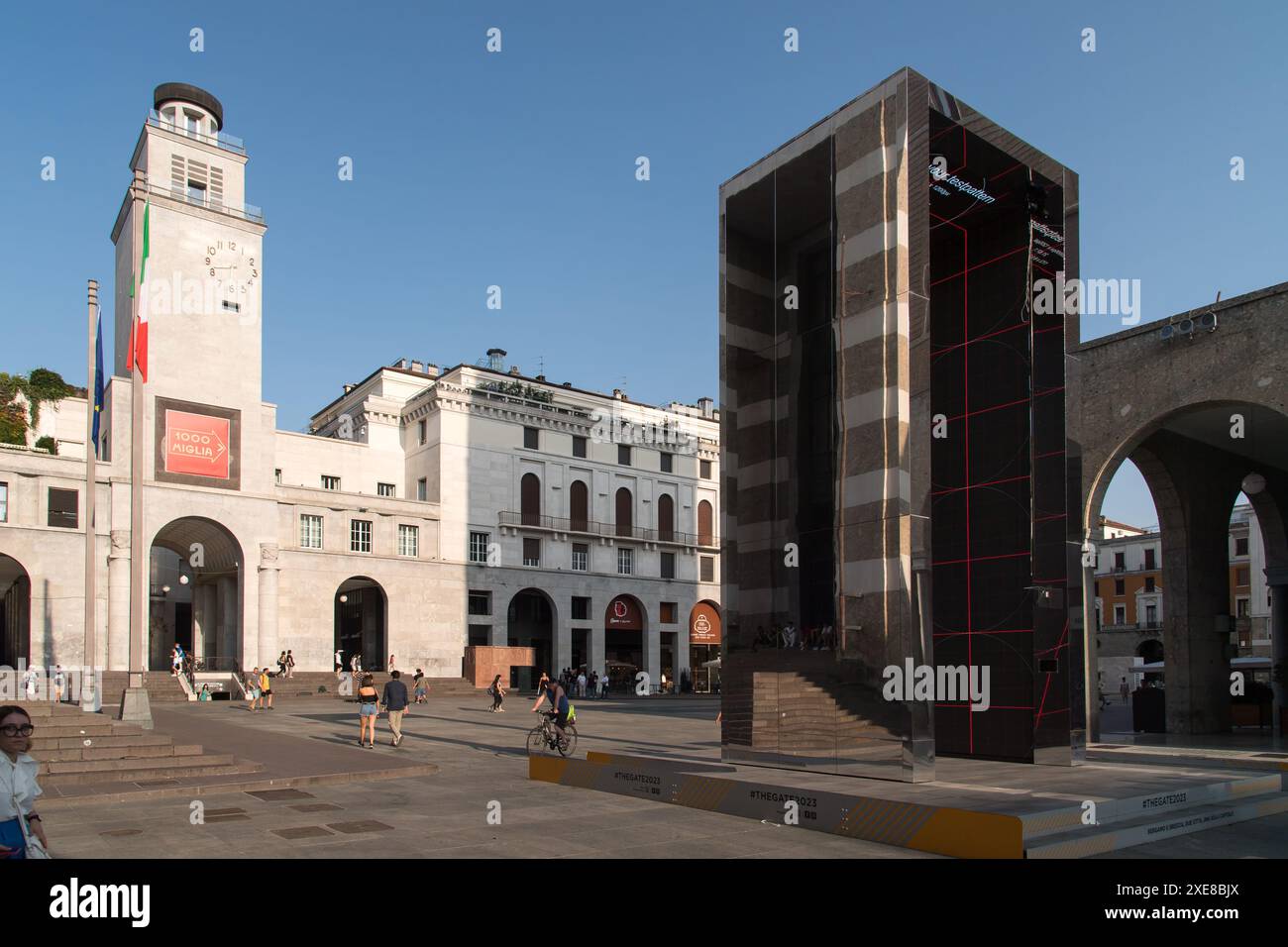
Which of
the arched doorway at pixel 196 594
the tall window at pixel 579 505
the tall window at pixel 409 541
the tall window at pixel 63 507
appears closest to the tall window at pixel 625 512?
the tall window at pixel 579 505

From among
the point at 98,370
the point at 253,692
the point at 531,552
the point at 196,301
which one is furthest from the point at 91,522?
the point at 531,552

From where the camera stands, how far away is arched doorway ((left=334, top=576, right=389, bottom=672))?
58938 mm

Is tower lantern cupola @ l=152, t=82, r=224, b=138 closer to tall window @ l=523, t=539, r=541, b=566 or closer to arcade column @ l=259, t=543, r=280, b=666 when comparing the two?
arcade column @ l=259, t=543, r=280, b=666

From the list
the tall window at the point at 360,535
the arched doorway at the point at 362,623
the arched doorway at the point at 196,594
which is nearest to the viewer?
the arched doorway at the point at 196,594

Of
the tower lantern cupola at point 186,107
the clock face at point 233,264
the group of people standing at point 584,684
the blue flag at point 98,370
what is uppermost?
the tower lantern cupola at point 186,107

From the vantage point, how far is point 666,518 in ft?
232

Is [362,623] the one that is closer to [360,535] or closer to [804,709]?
[360,535]

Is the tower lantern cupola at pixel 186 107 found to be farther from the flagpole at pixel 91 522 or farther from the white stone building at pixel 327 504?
the flagpole at pixel 91 522

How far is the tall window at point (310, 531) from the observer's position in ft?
178

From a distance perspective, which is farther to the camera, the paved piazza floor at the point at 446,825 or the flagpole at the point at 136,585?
the flagpole at the point at 136,585

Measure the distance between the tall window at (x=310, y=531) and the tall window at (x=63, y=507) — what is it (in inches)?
437

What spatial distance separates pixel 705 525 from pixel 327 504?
2873 centimetres
